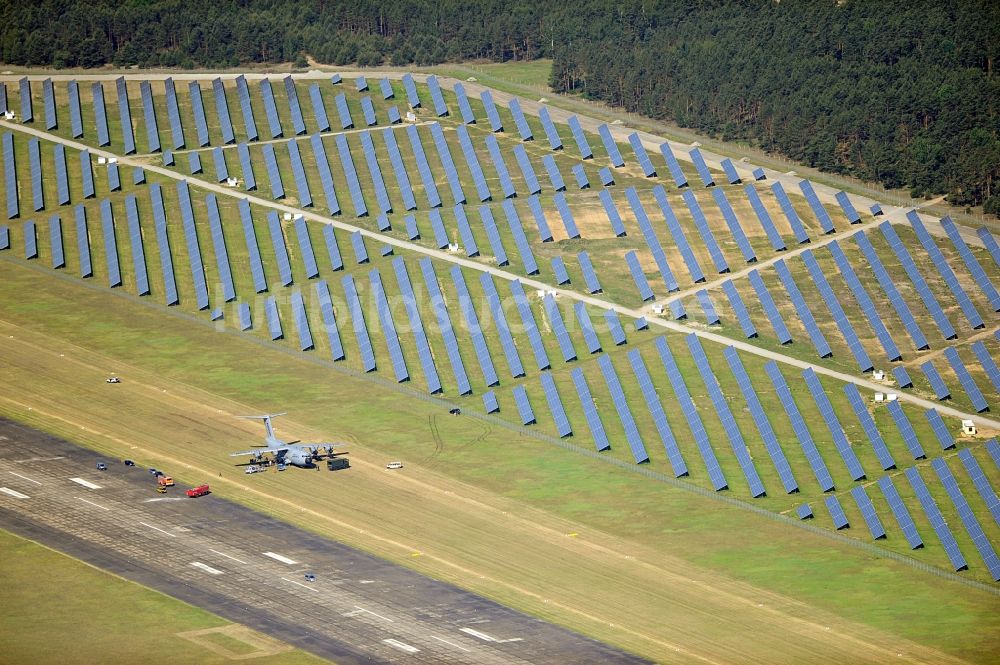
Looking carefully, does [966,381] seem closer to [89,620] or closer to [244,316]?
[244,316]

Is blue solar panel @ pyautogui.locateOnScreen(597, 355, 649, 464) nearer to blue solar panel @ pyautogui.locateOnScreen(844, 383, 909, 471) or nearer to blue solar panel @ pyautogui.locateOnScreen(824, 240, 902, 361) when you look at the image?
blue solar panel @ pyautogui.locateOnScreen(844, 383, 909, 471)


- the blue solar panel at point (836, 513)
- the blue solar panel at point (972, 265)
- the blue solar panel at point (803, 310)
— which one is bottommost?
the blue solar panel at point (836, 513)

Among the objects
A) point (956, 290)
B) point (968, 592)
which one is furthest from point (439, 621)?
point (956, 290)

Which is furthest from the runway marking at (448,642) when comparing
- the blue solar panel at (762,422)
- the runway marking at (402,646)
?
the blue solar panel at (762,422)

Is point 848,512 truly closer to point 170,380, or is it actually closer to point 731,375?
point 731,375

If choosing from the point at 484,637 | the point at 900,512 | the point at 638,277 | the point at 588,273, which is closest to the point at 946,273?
the point at 638,277

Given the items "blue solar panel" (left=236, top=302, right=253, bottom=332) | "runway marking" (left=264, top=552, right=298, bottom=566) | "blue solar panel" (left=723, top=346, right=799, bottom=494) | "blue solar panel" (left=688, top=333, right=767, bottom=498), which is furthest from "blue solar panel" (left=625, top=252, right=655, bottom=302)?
"runway marking" (left=264, top=552, right=298, bottom=566)

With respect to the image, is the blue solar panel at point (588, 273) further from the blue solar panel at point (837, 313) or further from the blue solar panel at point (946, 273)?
the blue solar panel at point (946, 273)
